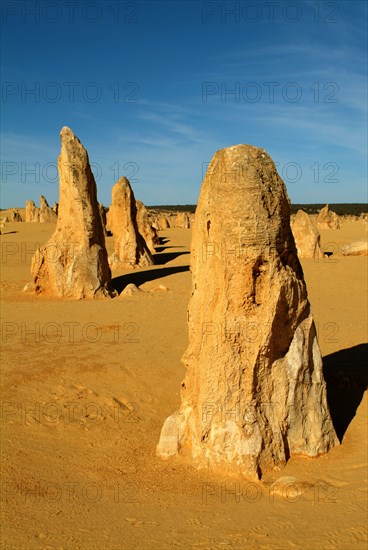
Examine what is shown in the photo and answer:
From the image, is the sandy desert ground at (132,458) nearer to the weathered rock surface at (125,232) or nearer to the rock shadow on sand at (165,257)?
the weathered rock surface at (125,232)

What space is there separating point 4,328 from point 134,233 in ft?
30.9

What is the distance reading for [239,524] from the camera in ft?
13.6

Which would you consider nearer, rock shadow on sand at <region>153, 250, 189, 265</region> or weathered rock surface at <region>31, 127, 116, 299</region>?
weathered rock surface at <region>31, 127, 116, 299</region>

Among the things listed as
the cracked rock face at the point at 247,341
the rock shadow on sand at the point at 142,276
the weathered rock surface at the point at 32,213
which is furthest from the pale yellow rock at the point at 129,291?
the weathered rock surface at the point at 32,213

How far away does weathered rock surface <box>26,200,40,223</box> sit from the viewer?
4175cm


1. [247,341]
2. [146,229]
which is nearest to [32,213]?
[146,229]

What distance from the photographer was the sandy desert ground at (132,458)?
4.04 metres

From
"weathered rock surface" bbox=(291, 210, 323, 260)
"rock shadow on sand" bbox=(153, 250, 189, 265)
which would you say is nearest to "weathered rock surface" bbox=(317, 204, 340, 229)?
"rock shadow on sand" bbox=(153, 250, 189, 265)

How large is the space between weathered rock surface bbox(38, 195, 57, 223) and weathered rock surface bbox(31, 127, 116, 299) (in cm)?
2669

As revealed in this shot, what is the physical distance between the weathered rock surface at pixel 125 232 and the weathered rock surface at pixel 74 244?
16.0ft

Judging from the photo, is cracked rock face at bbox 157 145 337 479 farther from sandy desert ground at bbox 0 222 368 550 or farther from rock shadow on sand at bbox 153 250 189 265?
rock shadow on sand at bbox 153 250 189 265

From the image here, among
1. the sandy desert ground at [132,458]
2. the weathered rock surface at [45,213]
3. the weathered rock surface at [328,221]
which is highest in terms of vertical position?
the weathered rock surface at [45,213]

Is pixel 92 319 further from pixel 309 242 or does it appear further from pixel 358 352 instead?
pixel 309 242


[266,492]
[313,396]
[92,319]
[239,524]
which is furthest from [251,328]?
[92,319]
